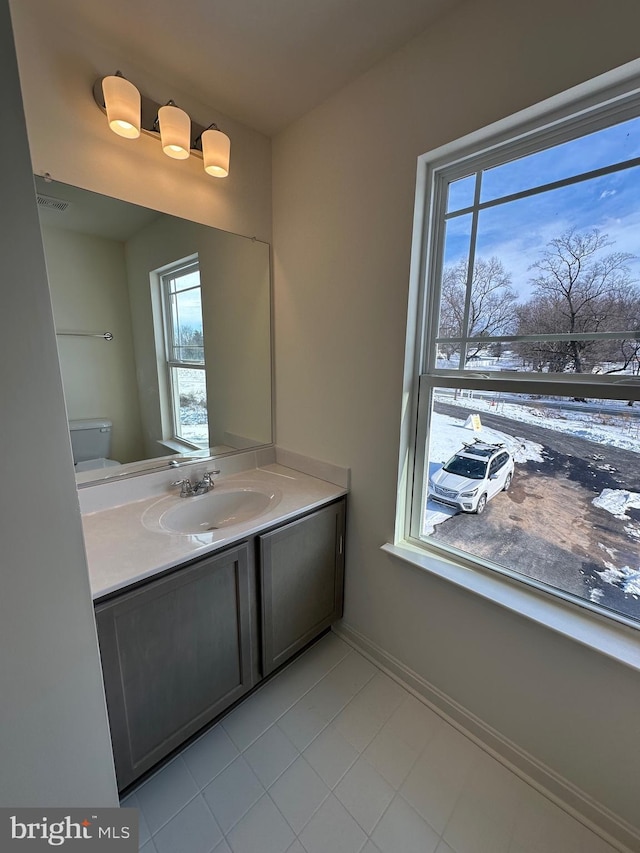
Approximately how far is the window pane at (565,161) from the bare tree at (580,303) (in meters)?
0.19

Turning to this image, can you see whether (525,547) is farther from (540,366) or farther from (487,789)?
(487,789)

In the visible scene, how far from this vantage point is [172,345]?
63.6 inches

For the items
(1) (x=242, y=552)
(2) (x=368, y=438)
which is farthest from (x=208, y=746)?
(2) (x=368, y=438)

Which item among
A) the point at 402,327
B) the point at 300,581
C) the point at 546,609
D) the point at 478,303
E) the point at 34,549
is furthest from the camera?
the point at 300,581

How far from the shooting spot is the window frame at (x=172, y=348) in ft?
5.08

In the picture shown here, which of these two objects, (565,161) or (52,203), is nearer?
(565,161)

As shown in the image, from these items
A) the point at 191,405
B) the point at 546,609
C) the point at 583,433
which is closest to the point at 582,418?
the point at 583,433

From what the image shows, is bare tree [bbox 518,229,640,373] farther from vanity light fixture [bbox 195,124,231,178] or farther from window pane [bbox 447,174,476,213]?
vanity light fixture [bbox 195,124,231,178]

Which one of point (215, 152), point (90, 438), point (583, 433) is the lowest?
point (90, 438)

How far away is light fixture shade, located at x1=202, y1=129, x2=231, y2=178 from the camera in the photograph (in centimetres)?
140

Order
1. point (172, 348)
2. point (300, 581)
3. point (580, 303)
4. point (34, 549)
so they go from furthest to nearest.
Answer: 1. point (172, 348)
2. point (300, 581)
3. point (580, 303)
4. point (34, 549)

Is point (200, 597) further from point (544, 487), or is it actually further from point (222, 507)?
point (544, 487)

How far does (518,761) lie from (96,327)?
228 cm

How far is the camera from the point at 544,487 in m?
1.18
